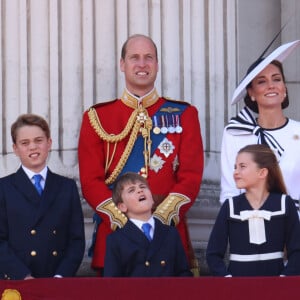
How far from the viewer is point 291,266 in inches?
292

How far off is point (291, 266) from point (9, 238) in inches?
56.3

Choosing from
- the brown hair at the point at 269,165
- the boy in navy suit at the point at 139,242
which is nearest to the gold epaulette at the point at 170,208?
the boy in navy suit at the point at 139,242

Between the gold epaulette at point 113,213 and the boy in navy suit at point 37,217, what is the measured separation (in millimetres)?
126

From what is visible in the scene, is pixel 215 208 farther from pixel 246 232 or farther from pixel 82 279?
pixel 82 279

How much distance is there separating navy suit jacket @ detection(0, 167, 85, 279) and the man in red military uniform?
7.5 inches

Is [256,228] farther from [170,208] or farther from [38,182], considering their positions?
[38,182]

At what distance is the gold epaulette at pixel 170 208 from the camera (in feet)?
25.9

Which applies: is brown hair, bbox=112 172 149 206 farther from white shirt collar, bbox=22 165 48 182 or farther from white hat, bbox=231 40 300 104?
white hat, bbox=231 40 300 104

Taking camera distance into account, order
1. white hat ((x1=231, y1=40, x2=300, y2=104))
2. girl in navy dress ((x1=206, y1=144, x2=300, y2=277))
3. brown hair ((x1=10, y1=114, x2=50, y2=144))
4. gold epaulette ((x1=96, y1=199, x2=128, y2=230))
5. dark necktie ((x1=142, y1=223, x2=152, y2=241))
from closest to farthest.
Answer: girl in navy dress ((x1=206, y1=144, x2=300, y2=277)) < dark necktie ((x1=142, y1=223, x2=152, y2=241)) < gold epaulette ((x1=96, y1=199, x2=128, y2=230)) < brown hair ((x1=10, y1=114, x2=50, y2=144)) < white hat ((x1=231, y1=40, x2=300, y2=104))

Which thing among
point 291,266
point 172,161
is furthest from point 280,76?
point 291,266

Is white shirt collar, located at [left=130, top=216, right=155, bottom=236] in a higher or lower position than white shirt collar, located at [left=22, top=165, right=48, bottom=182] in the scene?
lower

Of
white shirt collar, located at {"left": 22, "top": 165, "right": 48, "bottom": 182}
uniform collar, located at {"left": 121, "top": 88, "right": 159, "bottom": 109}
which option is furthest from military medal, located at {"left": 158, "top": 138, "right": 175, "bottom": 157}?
white shirt collar, located at {"left": 22, "top": 165, "right": 48, "bottom": 182}

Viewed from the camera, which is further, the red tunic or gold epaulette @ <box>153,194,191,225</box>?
the red tunic

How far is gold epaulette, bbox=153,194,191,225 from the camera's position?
7.89 m
